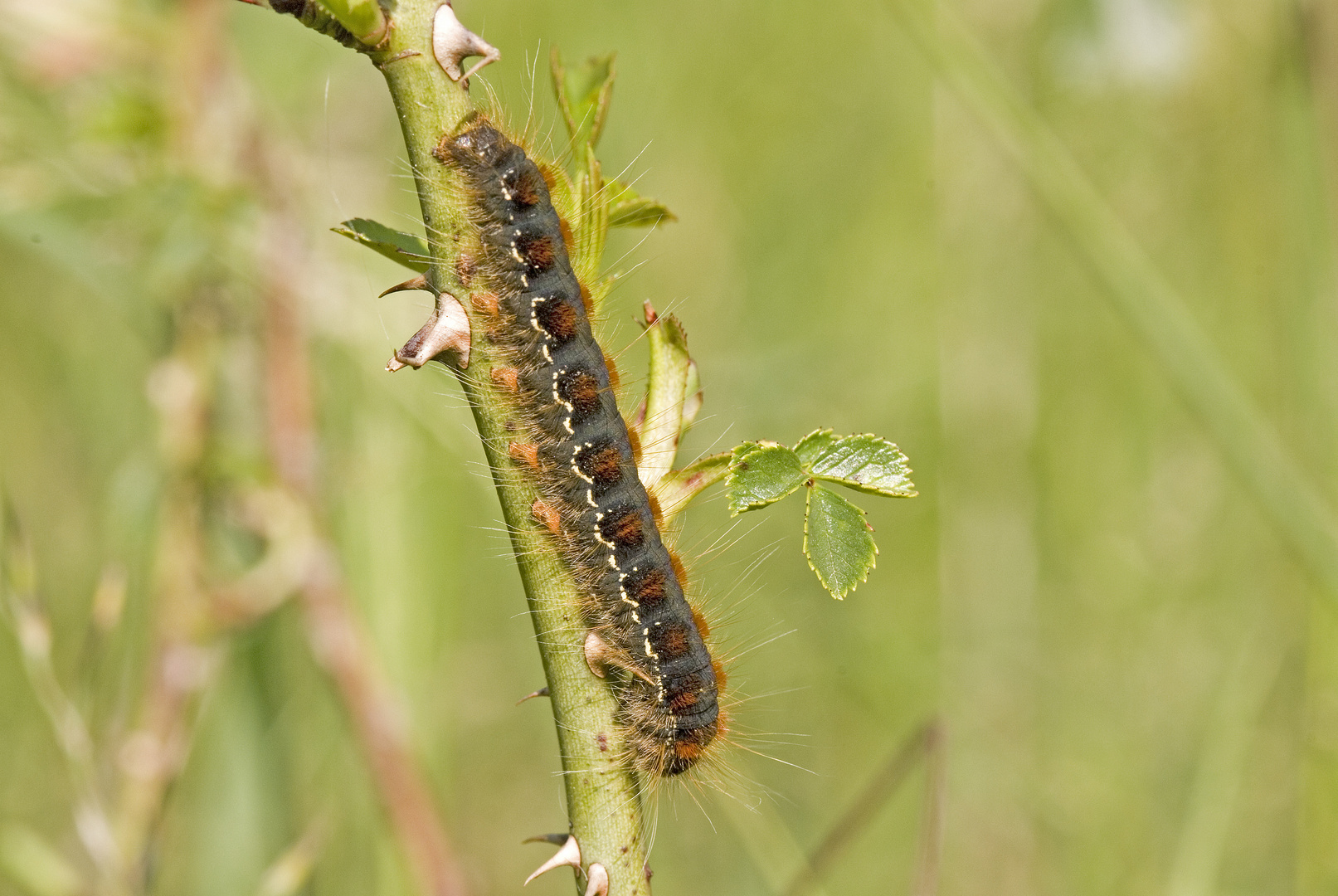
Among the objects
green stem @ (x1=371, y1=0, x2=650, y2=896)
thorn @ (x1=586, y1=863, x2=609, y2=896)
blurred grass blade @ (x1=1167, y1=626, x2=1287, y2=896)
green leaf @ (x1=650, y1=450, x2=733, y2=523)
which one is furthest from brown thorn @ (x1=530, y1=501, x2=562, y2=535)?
blurred grass blade @ (x1=1167, y1=626, x2=1287, y2=896)

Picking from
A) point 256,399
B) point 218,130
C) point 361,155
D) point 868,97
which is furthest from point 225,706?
point 868,97

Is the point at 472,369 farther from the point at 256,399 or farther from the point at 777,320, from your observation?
the point at 777,320

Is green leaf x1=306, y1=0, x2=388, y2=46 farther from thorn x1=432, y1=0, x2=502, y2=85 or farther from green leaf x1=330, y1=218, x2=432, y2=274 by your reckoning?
green leaf x1=330, y1=218, x2=432, y2=274

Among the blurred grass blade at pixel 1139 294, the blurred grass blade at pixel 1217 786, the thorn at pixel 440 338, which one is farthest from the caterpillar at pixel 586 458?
the blurred grass blade at pixel 1217 786

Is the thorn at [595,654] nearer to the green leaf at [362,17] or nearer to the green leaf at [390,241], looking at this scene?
the green leaf at [390,241]

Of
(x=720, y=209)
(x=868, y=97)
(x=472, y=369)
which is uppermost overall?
(x=868, y=97)

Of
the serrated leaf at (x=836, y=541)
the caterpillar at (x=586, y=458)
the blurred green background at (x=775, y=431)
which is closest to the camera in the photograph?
the serrated leaf at (x=836, y=541)
